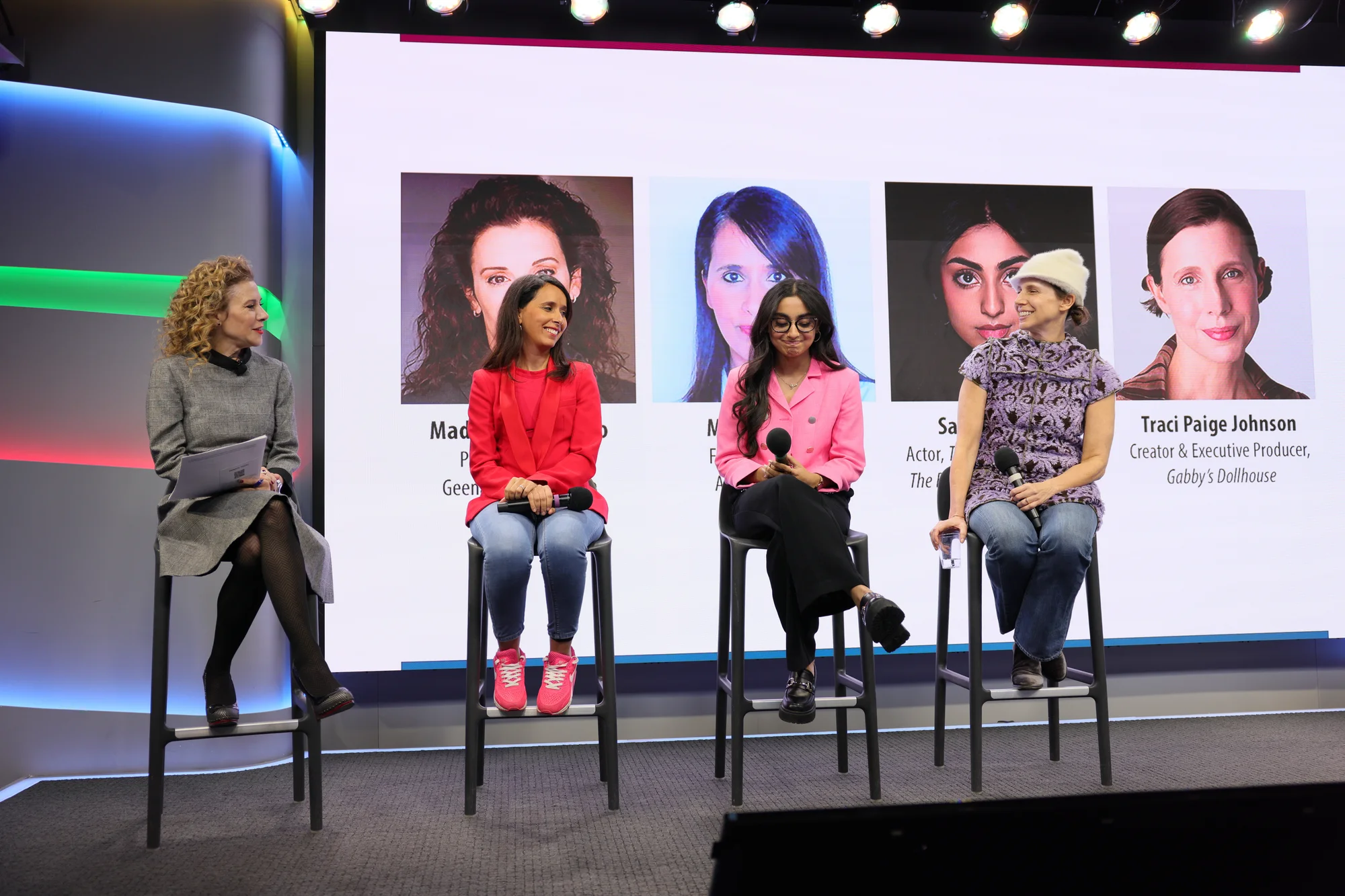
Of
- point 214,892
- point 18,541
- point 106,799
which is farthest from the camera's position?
point 18,541

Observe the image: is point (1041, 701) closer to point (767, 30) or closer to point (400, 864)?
point (400, 864)

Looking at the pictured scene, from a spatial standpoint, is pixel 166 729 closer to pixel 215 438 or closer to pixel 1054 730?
pixel 215 438

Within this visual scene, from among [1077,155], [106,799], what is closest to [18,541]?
[106,799]

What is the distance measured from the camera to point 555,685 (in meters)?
2.46

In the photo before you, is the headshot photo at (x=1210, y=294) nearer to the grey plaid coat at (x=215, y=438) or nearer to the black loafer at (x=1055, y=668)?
the black loafer at (x=1055, y=668)

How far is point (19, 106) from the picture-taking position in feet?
10.2

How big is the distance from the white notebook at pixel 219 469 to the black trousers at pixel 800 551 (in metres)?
1.29

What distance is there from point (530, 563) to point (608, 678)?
360mm

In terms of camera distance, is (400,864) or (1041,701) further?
(1041,701)

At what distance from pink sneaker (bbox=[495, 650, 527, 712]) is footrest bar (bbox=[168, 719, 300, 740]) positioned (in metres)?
0.50

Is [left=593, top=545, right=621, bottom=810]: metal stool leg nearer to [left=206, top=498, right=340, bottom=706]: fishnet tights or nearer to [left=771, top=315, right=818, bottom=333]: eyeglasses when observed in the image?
[left=206, top=498, right=340, bottom=706]: fishnet tights

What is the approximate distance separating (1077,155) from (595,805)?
3018 mm

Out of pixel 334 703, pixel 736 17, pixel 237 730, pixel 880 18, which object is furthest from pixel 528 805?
pixel 880 18

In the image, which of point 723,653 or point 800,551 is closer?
point 800,551
